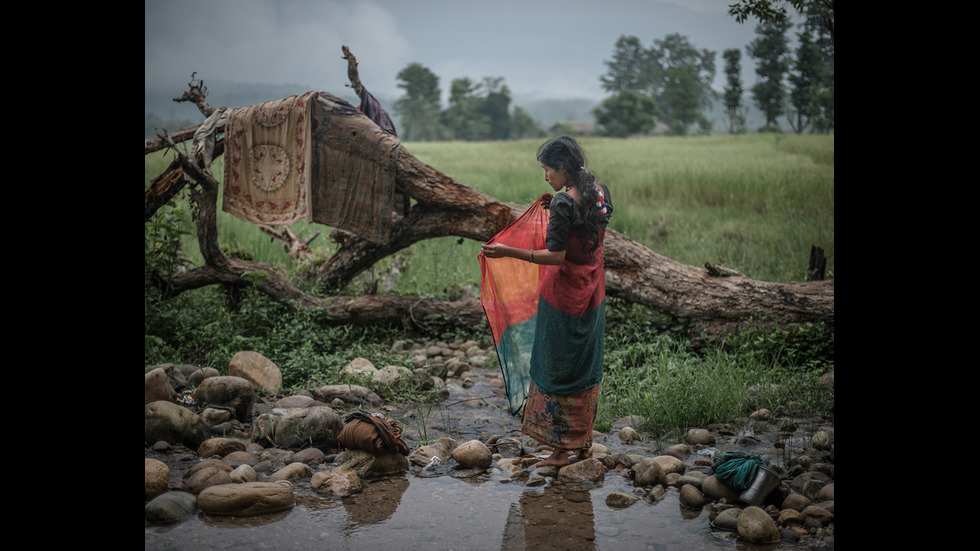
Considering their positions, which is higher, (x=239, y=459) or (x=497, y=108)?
(x=497, y=108)

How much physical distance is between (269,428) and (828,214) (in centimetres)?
765

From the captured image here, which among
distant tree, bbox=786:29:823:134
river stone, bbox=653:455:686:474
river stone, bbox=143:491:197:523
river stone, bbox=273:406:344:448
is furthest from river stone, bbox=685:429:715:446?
distant tree, bbox=786:29:823:134

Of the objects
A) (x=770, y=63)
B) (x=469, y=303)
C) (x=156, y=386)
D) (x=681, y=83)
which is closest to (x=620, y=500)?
(x=156, y=386)

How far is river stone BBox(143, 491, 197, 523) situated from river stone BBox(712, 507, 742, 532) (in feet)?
7.05

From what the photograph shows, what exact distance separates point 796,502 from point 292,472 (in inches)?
88.6

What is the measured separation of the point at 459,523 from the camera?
273 cm

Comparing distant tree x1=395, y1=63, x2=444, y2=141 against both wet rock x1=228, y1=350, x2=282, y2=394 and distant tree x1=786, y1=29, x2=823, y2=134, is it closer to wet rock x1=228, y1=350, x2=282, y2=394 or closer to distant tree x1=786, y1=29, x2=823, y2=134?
distant tree x1=786, y1=29, x2=823, y2=134

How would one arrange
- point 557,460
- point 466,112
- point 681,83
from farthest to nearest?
point 466,112 → point 681,83 → point 557,460

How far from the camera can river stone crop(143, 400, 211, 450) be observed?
3.35 m

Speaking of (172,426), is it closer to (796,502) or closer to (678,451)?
(678,451)

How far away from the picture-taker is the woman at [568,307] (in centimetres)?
299

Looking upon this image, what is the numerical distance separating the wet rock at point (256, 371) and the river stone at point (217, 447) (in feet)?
3.05

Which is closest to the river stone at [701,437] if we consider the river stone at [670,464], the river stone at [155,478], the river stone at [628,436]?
the river stone at [628,436]
